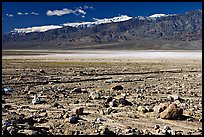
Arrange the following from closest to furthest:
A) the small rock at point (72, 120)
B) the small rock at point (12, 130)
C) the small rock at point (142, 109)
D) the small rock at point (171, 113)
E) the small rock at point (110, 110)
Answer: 1. the small rock at point (12, 130)
2. the small rock at point (72, 120)
3. the small rock at point (171, 113)
4. the small rock at point (110, 110)
5. the small rock at point (142, 109)

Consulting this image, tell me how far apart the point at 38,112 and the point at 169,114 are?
315 cm

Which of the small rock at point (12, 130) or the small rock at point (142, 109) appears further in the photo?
the small rock at point (142, 109)

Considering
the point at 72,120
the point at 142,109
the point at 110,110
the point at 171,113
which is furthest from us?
the point at 142,109

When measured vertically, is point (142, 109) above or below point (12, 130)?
below

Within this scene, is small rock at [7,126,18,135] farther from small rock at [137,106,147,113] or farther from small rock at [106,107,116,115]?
small rock at [137,106,147,113]

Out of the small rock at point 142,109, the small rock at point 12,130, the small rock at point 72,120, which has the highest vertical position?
the small rock at point 12,130

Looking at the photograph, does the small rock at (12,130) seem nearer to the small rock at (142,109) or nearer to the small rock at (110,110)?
the small rock at (110,110)

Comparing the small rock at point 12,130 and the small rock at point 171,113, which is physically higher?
the small rock at point 12,130

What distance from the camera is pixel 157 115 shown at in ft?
30.1

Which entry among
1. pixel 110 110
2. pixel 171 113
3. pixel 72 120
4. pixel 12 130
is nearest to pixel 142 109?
pixel 110 110

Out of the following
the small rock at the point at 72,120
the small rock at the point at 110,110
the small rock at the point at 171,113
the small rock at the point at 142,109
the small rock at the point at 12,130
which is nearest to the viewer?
the small rock at the point at 12,130

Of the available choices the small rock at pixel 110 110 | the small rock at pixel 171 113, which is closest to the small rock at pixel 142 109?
the small rock at pixel 110 110

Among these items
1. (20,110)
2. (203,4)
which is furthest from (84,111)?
(203,4)

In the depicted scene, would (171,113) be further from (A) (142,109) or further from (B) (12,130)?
(B) (12,130)
